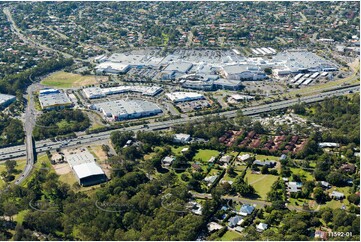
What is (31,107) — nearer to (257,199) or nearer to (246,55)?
(257,199)

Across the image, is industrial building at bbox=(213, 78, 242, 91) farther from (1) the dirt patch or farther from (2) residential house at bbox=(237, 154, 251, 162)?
(1) the dirt patch

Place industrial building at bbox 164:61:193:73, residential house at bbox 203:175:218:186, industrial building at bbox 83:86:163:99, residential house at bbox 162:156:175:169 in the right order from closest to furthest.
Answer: residential house at bbox 203:175:218:186 < residential house at bbox 162:156:175:169 < industrial building at bbox 83:86:163:99 < industrial building at bbox 164:61:193:73

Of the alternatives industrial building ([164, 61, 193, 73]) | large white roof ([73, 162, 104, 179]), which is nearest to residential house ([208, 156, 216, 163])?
large white roof ([73, 162, 104, 179])

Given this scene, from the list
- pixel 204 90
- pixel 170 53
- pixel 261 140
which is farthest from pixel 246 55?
pixel 261 140

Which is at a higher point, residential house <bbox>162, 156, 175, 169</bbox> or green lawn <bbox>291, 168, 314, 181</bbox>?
green lawn <bbox>291, 168, 314, 181</bbox>

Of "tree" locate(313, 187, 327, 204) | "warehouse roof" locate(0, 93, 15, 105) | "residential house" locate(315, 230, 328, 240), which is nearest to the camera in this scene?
"residential house" locate(315, 230, 328, 240)

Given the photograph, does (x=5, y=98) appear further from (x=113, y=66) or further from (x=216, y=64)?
(x=216, y=64)

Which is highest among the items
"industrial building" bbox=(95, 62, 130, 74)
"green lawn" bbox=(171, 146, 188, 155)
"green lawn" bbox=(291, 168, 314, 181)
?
"green lawn" bbox=(291, 168, 314, 181)

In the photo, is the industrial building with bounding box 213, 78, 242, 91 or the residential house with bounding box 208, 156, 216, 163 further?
the industrial building with bounding box 213, 78, 242, 91
